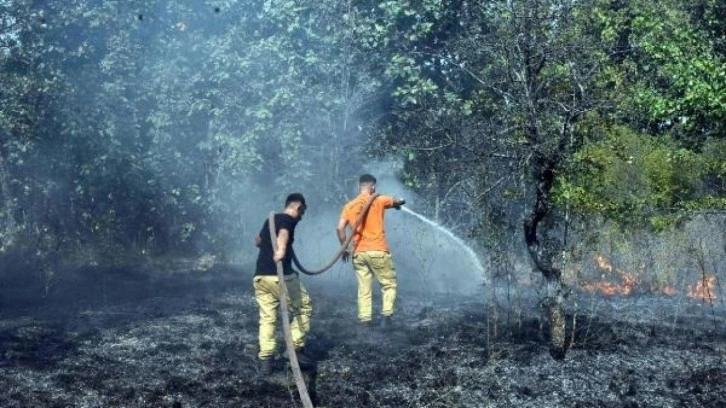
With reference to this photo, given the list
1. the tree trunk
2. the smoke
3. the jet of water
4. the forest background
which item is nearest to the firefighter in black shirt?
the tree trunk

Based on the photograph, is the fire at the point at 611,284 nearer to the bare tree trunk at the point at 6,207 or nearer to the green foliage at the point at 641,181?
the green foliage at the point at 641,181

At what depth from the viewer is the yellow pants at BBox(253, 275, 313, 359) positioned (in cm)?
908

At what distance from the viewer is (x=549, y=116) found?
10188 millimetres

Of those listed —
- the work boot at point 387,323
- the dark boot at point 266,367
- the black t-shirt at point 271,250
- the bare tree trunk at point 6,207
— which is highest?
the bare tree trunk at point 6,207

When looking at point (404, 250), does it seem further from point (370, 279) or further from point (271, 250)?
point (271, 250)

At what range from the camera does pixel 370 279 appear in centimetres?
1105

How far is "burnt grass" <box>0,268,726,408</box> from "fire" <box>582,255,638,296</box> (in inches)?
24.4

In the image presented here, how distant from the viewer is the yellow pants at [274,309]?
9078 millimetres

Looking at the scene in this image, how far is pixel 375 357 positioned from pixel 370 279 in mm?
1685

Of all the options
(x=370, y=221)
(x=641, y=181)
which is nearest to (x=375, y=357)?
(x=370, y=221)

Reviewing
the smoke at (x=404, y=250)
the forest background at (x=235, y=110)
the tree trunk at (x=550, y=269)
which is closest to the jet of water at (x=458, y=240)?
the smoke at (x=404, y=250)

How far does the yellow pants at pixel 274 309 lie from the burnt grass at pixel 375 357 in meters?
0.30

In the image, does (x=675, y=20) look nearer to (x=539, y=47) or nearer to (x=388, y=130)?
(x=388, y=130)

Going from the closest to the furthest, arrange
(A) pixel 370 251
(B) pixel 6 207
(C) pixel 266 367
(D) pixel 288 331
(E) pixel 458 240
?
1. (D) pixel 288 331
2. (C) pixel 266 367
3. (A) pixel 370 251
4. (E) pixel 458 240
5. (B) pixel 6 207
